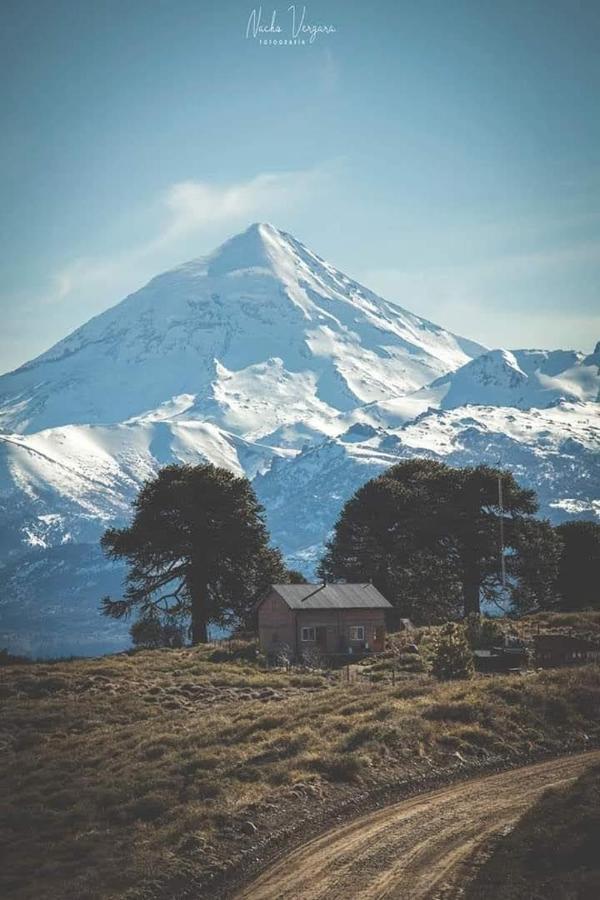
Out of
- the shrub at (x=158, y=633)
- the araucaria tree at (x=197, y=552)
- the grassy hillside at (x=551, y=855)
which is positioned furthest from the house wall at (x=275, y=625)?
the grassy hillside at (x=551, y=855)

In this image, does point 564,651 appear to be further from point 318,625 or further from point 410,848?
point 410,848

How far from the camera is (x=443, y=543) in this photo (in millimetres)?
97375

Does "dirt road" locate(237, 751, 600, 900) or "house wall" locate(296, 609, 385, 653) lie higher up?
"house wall" locate(296, 609, 385, 653)

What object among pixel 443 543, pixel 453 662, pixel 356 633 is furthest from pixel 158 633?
pixel 453 662

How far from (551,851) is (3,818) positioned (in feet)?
58.3

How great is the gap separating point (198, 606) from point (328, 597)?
15.0 meters

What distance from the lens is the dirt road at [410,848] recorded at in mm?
24391

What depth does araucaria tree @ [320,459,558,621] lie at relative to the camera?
3748 inches

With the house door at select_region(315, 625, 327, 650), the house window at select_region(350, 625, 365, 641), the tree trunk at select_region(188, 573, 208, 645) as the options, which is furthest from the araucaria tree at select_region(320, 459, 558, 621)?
the house door at select_region(315, 625, 327, 650)

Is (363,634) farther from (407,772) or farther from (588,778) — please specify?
(588,778)

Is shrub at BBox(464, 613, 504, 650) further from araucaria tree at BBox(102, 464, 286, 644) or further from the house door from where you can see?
araucaria tree at BBox(102, 464, 286, 644)

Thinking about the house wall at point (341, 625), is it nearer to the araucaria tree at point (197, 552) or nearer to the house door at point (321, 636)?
the house door at point (321, 636)

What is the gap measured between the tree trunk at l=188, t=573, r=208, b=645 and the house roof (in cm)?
1118

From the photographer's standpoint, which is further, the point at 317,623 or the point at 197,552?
the point at 197,552
